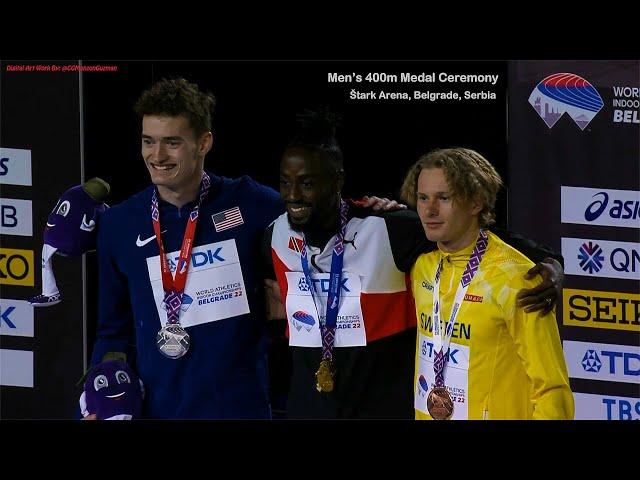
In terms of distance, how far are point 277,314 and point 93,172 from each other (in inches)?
47.0

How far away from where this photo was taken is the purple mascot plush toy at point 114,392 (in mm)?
5984

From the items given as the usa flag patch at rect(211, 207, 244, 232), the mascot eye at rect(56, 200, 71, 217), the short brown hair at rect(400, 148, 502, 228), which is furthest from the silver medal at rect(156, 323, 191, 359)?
the short brown hair at rect(400, 148, 502, 228)

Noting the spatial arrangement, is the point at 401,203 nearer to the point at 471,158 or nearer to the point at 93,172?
the point at 471,158

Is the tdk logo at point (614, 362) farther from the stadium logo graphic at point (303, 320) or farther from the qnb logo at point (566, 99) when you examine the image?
the stadium logo graphic at point (303, 320)

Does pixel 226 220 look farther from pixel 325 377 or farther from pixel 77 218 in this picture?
pixel 325 377

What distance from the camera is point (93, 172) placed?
6.29m

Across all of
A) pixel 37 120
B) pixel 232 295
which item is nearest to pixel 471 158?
pixel 232 295

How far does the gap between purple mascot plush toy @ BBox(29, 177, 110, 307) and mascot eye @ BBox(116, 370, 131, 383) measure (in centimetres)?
66

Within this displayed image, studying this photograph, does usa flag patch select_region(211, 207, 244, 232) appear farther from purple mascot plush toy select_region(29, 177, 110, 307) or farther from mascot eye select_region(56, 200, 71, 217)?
mascot eye select_region(56, 200, 71, 217)

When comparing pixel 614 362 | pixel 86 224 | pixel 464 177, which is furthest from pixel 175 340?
pixel 614 362

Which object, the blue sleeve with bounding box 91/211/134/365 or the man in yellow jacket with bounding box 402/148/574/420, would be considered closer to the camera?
the man in yellow jacket with bounding box 402/148/574/420

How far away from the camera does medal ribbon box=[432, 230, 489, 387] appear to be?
18.2ft

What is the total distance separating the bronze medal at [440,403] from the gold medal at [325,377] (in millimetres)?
471

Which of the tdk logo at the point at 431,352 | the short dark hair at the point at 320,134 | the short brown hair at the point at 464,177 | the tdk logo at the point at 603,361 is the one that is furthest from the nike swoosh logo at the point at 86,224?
the tdk logo at the point at 603,361
